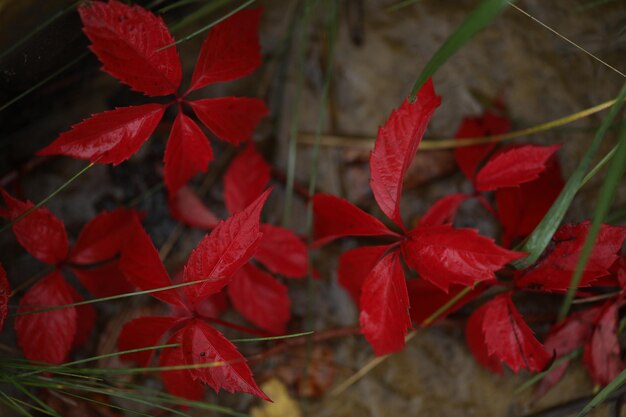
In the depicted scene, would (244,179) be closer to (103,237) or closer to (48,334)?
(103,237)

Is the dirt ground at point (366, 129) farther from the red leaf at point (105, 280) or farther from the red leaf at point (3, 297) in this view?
the red leaf at point (3, 297)

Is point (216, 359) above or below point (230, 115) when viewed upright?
below

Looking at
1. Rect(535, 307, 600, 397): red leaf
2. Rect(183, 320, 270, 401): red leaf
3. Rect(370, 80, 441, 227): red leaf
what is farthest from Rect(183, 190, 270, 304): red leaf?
Rect(535, 307, 600, 397): red leaf

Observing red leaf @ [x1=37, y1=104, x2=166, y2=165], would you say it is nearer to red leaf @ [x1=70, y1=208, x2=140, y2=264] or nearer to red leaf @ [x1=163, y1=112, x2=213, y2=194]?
red leaf @ [x1=163, y1=112, x2=213, y2=194]

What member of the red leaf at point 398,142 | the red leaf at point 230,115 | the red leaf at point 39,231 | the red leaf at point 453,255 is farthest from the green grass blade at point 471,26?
the red leaf at point 39,231

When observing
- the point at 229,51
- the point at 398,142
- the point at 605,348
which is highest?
the point at 229,51

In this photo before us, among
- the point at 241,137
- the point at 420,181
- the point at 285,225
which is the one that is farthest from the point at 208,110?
the point at 420,181

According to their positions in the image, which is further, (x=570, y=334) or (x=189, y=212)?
(x=189, y=212)

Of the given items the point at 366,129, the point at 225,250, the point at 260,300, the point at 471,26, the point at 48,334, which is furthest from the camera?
the point at 366,129

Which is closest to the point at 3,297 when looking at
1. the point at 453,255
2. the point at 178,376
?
the point at 178,376
